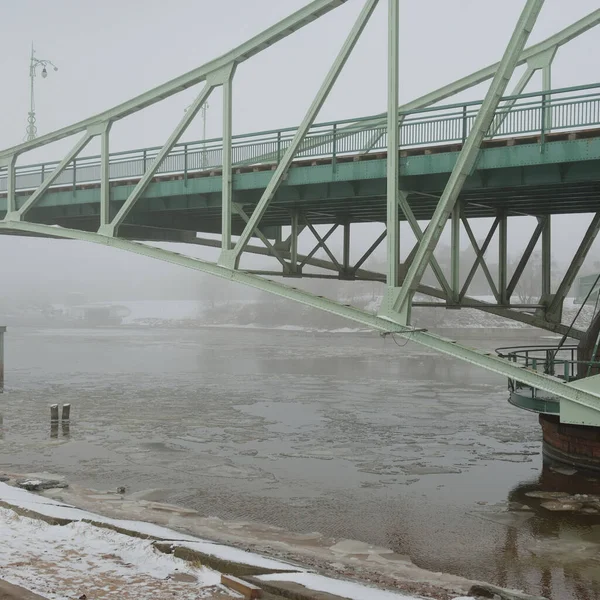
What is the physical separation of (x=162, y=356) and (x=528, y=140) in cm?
4732

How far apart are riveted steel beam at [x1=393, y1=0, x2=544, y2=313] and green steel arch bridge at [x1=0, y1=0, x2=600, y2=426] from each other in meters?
0.03

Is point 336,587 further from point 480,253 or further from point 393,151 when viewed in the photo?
point 480,253

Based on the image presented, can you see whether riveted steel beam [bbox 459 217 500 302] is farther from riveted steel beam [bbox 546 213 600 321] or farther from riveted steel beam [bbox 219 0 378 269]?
riveted steel beam [bbox 219 0 378 269]

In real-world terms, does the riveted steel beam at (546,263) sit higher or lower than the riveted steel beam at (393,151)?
lower

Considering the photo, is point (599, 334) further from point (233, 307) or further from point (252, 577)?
point (233, 307)

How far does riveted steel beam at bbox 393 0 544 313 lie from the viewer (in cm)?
1399

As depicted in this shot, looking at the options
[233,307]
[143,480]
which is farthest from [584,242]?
[233,307]

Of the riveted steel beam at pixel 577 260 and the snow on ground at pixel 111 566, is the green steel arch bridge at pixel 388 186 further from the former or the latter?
the snow on ground at pixel 111 566

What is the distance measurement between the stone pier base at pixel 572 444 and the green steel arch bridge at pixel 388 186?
89 cm

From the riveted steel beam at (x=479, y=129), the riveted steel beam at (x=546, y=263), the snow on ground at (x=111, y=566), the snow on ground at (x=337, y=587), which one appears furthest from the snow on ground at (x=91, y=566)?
the riveted steel beam at (x=546, y=263)

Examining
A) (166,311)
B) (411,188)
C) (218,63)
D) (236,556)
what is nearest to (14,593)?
(236,556)

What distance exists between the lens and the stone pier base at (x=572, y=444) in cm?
1708

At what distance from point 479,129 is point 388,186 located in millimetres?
2194

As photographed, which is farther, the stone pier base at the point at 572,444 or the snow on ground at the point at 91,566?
the stone pier base at the point at 572,444
